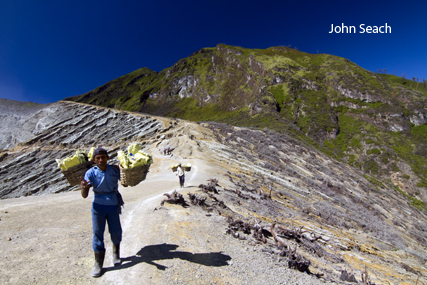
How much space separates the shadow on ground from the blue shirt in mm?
1356

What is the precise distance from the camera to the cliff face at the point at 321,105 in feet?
220

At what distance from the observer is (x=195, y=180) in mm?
14562

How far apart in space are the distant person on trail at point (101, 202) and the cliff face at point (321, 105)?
6494 centimetres

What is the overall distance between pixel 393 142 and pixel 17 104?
4036 inches

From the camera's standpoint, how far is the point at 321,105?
89.2 m

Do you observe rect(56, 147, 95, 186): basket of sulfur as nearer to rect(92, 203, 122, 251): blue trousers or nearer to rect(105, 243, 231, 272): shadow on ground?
rect(92, 203, 122, 251): blue trousers

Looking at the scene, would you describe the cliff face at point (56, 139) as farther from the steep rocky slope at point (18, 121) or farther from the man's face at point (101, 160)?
the man's face at point (101, 160)

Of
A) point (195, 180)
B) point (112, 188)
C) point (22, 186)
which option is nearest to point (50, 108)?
point (22, 186)

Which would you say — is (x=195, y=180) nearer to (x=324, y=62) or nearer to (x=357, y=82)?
(x=357, y=82)

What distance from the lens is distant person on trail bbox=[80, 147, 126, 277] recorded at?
3.99m

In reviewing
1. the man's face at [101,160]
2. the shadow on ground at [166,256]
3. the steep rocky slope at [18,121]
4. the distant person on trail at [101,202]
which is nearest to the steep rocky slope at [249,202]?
the shadow on ground at [166,256]

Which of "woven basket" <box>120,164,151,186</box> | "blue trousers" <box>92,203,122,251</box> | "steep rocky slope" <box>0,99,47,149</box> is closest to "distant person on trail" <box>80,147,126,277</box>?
"blue trousers" <box>92,203,122,251</box>

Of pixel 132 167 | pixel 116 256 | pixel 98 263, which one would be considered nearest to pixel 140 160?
pixel 132 167

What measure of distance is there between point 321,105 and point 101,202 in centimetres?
9903
